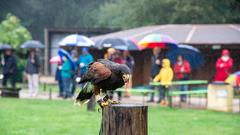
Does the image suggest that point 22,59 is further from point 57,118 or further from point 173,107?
point 57,118

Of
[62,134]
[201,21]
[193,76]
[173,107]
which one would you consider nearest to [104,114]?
[62,134]

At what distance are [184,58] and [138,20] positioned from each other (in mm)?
17195

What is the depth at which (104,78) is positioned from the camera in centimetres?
589

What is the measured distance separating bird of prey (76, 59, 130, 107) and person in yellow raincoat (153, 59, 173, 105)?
36.9 ft

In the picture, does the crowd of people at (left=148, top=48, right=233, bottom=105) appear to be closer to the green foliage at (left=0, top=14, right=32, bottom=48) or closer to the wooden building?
the wooden building

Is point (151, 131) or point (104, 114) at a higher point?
point (104, 114)

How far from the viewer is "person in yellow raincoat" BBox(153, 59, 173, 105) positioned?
57.2ft

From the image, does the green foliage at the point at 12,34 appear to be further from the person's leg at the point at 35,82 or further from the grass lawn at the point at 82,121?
the grass lawn at the point at 82,121

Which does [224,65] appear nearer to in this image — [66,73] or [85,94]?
[66,73]

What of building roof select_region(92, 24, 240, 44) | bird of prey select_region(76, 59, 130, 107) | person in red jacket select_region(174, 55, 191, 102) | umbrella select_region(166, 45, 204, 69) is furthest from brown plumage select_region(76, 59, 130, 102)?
building roof select_region(92, 24, 240, 44)

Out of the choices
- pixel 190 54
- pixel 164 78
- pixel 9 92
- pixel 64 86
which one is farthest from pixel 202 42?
pixel 9 92

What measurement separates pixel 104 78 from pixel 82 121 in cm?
687

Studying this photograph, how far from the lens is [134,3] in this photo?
35.9 metres

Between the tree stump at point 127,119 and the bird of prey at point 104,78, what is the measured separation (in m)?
0.60
